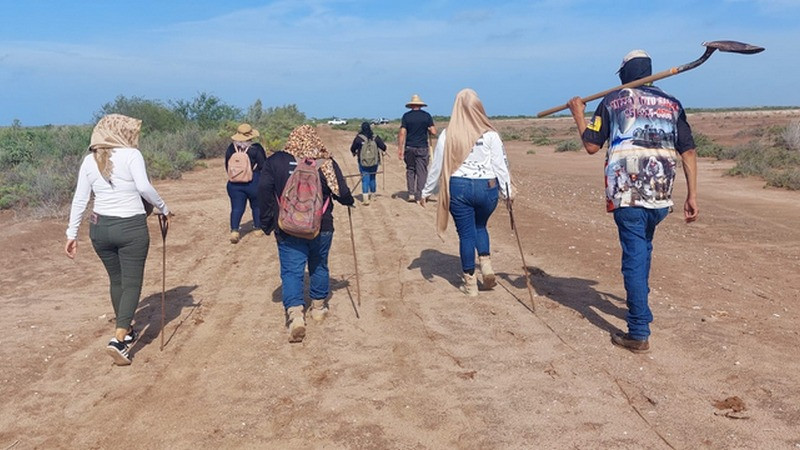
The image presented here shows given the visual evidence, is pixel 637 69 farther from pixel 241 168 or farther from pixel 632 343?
pixel 241 168

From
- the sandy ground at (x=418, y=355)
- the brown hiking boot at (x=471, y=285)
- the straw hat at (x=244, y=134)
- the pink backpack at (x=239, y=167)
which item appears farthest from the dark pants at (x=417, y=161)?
the brown hiking boot at (x=471, y=285)

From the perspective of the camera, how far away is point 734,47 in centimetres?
479

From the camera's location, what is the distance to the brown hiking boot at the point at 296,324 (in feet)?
18.2

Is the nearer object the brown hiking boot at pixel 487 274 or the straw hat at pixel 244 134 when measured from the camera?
the brown hiking boot at pixel 487 274

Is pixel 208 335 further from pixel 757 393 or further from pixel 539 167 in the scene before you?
pixel 539 167

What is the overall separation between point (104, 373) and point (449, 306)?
3127mm

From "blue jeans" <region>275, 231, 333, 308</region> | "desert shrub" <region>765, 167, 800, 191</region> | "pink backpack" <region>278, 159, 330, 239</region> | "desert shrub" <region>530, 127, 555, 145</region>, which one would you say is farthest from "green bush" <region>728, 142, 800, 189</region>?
"desert shrub" <region>530, 127, 555, 145</region>

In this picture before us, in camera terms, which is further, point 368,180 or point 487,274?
point 368,180

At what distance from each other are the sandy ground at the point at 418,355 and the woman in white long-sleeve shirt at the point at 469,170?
0.69m

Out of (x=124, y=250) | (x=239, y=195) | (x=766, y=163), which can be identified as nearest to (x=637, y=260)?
(x=124, y=250)

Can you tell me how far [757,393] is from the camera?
429 centimetres

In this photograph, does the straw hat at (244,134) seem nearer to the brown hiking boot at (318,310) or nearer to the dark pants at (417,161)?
the dark pants at (417,161)

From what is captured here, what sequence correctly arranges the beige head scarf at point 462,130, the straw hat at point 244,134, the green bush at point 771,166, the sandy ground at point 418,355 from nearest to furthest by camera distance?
the sandy ground at point 418,355
the beige head scarf at point 462,130
the straw hat at point 244,134
the green bush at point 771,166

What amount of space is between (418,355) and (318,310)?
54.1 inches
